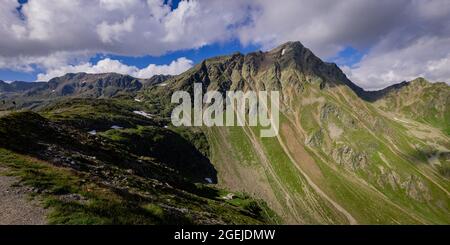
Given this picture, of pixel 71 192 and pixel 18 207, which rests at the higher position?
pixel 71 192

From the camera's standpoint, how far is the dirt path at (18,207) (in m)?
22.1

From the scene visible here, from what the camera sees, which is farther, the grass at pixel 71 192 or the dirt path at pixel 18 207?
the grass at pixel 71 192

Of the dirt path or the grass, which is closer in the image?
the dirt path

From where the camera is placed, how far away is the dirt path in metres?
22.1

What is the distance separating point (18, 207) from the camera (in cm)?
2400

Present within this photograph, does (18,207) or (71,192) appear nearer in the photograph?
(18,207)

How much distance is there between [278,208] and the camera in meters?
199
